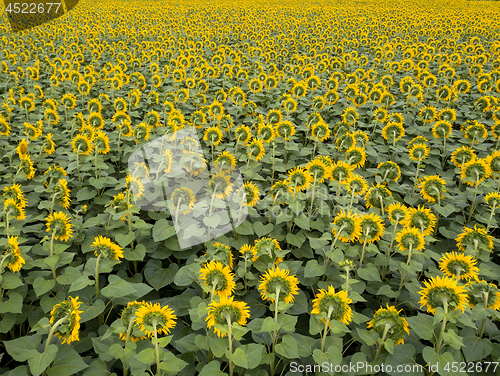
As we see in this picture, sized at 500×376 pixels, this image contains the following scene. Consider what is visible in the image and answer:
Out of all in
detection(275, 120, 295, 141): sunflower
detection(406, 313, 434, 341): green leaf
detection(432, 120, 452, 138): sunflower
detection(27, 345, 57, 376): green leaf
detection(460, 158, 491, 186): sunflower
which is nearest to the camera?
detection(27, 345, 57, 376): green leaf

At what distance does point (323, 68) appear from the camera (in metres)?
7.53

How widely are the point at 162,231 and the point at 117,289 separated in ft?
2.28

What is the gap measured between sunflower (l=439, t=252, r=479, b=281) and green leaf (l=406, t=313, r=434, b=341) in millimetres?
366

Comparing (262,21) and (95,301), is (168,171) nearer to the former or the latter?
(95,301)

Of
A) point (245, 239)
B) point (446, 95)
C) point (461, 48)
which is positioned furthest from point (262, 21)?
point (245, 239)

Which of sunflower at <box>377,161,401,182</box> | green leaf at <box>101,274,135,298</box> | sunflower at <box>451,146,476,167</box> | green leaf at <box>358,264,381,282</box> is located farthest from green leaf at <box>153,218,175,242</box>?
sunflower at <box>451,146,476,167</box>

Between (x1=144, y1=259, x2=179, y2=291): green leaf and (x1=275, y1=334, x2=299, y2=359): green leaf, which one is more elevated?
(x1=275, y1=334, x2=299, y2=359): green leaf

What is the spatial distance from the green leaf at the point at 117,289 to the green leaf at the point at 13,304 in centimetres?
62

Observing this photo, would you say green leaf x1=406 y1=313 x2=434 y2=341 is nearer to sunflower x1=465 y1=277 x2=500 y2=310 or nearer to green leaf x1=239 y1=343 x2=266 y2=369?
sunflower x1=465 y1=277 x2=500 y2=310

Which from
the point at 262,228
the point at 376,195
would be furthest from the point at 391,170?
the point at 262,228

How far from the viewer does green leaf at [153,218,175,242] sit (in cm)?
258

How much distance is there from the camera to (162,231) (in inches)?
104

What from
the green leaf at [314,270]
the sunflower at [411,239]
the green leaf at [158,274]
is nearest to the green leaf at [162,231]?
the green leaf at [158,274]

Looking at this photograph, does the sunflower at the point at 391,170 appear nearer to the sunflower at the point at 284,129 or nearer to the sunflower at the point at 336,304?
the sunflower at the point at 284,129
